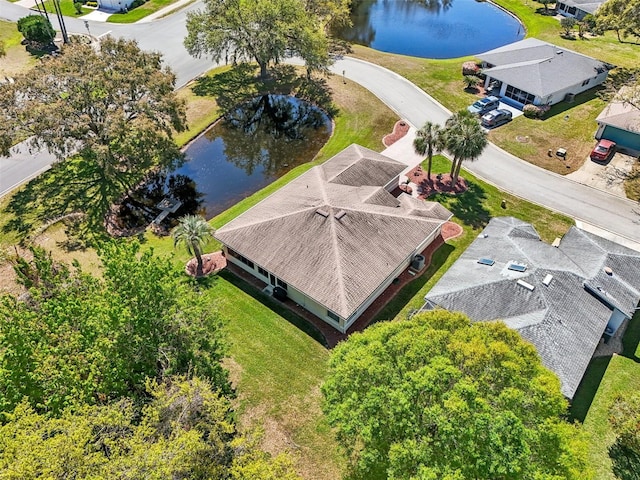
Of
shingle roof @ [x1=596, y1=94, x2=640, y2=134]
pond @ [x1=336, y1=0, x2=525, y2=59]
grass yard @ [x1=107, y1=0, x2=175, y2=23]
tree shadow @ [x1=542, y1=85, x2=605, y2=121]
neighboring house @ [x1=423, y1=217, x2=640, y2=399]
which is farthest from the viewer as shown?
grass yard @ [x1=107, y1=0, x2=175, y2=23]

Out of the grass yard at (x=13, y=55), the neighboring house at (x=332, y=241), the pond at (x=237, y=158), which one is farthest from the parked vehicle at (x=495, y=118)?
the grass yard at (x=13, y=55)

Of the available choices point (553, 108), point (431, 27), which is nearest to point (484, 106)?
point (553, 108)

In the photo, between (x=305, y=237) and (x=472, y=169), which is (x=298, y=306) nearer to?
(x=305, y=237)

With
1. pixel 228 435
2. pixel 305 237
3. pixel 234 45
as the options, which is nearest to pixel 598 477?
pixel 228 435

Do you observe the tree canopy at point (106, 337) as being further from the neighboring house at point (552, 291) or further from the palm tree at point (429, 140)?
the palm tree at point (429, 140)

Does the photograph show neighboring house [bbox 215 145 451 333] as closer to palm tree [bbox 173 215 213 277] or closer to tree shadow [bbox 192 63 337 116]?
palm tree [bbox 173 215 213 277]

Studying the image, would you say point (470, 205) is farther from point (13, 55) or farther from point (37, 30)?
point (13, 55)

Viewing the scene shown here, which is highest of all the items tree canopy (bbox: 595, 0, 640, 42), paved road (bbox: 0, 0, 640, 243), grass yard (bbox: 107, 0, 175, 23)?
tree canopy (bbox: 595, 0, 640, 42)

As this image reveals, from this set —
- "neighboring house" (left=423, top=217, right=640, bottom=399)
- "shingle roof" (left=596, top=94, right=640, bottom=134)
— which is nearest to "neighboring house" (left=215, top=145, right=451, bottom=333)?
"neighboring house" (left=423, top=217, right=640, bottom=399)
